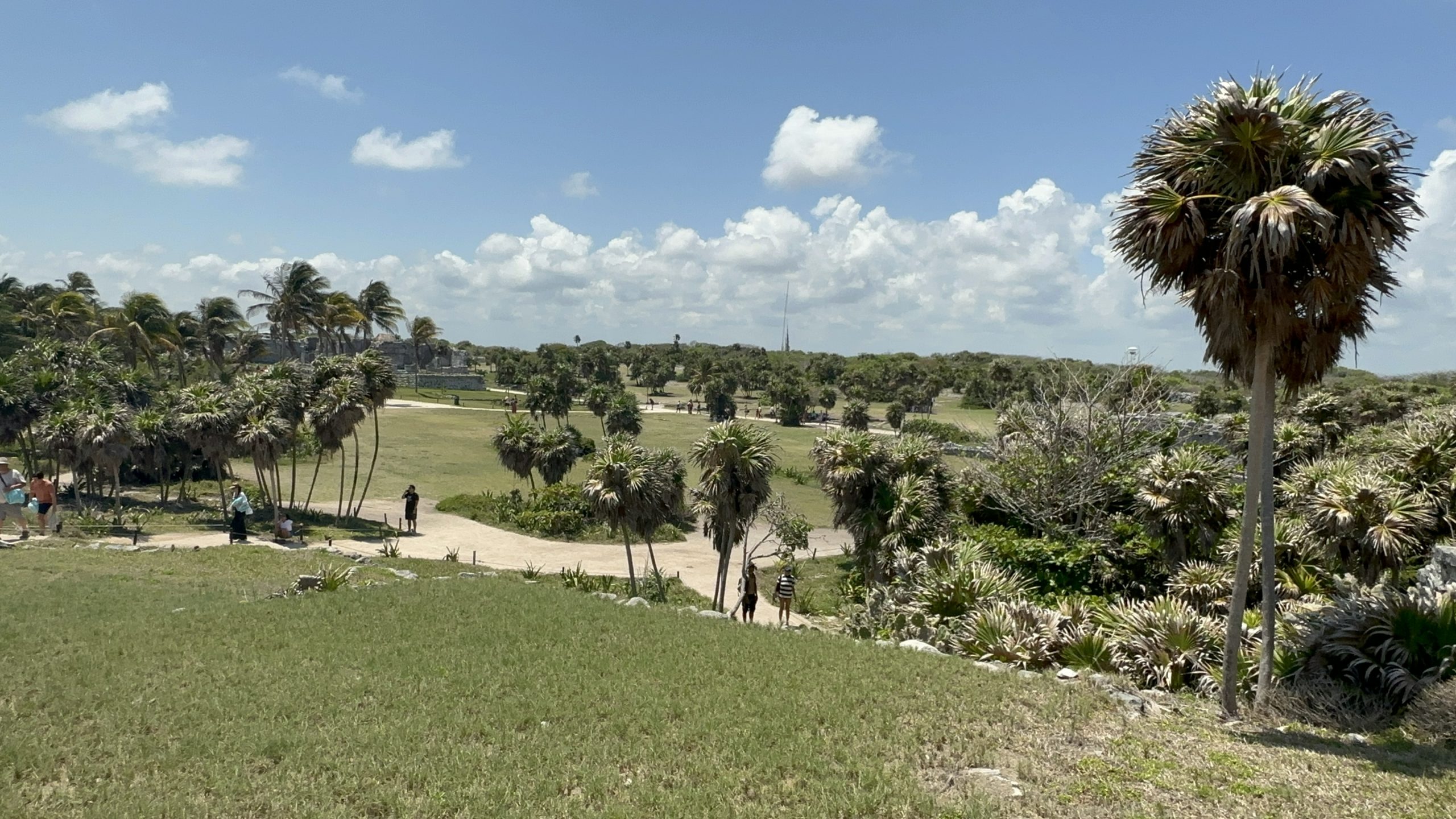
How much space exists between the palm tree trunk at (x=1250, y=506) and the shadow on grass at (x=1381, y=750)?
0.81 metres

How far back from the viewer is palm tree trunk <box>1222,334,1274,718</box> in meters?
10.5

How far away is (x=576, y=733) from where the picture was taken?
8750 mm

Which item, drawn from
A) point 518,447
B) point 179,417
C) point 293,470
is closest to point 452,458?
point 518,447

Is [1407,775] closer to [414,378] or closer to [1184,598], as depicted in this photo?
[1184,598]

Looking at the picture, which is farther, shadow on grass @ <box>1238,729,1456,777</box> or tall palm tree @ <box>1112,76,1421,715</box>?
tall palm tree @ <box>1112,76,1421,715</box>

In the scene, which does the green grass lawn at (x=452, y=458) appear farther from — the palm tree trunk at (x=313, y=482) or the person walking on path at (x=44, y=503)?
the person walking on path at (x=44, y=503)

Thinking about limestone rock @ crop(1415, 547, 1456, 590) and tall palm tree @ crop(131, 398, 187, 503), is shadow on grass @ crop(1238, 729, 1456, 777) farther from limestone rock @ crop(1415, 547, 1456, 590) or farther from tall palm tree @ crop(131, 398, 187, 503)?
tall palm tree @ crop(131, 398, 187, 503)

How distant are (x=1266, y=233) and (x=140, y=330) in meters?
68.8

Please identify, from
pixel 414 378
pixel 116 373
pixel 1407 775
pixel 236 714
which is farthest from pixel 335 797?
pixel 414 378

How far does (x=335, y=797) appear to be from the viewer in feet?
23.5

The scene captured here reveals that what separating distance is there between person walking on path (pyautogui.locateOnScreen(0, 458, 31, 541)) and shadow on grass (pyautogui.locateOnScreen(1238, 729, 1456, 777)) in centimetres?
2666

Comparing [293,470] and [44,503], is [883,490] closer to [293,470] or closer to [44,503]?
[44,503]

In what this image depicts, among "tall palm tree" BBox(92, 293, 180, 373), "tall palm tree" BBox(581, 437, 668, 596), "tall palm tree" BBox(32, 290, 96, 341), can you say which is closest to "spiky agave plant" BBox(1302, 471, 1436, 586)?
"tall palm tree" BBox(581, 437, 668, 596)

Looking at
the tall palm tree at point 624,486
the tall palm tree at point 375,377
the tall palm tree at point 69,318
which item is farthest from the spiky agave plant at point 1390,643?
the tall palm tree at point 69,318
